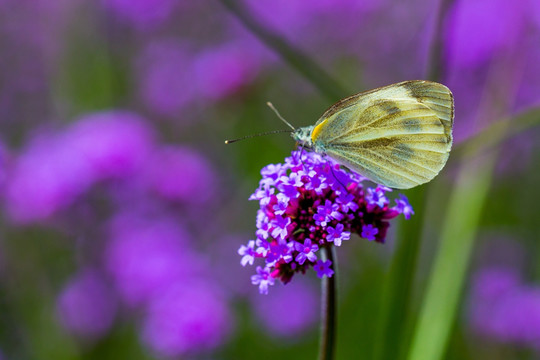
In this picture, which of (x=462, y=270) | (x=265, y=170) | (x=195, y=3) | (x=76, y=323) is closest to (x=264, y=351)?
(x=76, y=323)

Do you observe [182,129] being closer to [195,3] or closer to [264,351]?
[195,3]

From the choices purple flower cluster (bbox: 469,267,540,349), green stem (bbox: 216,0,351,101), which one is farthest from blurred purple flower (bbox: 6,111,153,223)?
purple flower cluster (bbox: 469,267,540,349)

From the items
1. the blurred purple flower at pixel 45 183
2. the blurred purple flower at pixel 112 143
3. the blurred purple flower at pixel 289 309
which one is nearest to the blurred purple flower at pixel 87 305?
the blurred purple flower at pixel 45 183

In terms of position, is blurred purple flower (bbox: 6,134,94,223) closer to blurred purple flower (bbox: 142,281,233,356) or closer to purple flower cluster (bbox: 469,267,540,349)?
blurred purple flower (bbox: 142,281,233,356)

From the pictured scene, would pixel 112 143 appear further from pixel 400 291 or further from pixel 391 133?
pixel 400 291

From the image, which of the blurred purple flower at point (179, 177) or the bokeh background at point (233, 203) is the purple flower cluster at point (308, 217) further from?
the blurred purple flower at point (179, 177)

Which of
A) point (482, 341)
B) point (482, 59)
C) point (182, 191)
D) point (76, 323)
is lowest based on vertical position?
point (482, 341)
